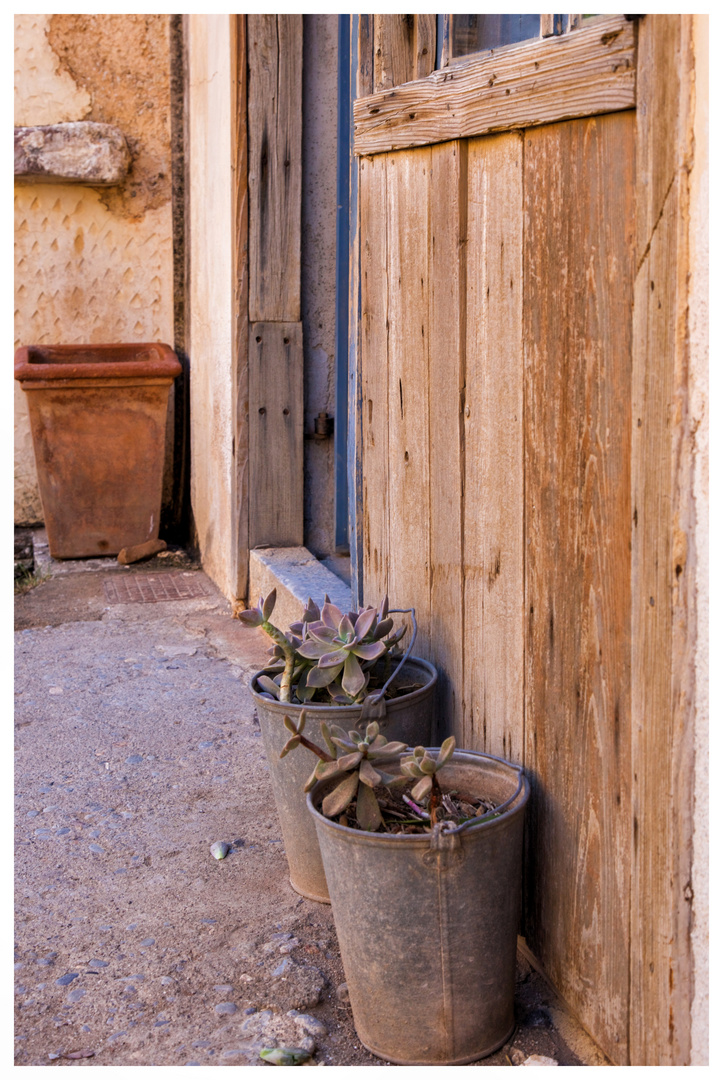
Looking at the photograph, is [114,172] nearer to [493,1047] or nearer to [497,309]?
[497,309]

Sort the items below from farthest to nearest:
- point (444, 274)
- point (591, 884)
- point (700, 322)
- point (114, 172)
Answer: point (114, 172) < point (444, 274) < point (591, 884) < point (700, 322)

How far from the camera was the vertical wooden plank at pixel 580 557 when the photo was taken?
1.59m

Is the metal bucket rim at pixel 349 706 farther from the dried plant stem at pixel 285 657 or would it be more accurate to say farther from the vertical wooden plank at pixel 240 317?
the vertical wooden plank at pixel 240 317

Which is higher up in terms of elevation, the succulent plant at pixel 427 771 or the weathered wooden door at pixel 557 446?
the weathered wooden door at pixel 557 446

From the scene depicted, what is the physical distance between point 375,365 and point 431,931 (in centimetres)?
134

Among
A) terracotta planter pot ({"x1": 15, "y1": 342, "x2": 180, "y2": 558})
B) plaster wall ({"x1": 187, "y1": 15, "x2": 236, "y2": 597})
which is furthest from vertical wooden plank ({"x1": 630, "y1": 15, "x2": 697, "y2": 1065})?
terracotta planter pot ({"x1": 15, "y1": 342, "x2": 180, "y2": 558})

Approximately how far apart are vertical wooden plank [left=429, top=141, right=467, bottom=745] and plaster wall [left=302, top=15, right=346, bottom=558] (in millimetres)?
2114

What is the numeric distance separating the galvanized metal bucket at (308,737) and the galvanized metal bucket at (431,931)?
0.34 meters

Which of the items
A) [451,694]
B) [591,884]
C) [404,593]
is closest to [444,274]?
[404,593]

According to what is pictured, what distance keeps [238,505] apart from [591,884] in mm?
2847

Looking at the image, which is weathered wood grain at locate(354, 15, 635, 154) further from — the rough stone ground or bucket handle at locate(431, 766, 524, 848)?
the rough stone ground

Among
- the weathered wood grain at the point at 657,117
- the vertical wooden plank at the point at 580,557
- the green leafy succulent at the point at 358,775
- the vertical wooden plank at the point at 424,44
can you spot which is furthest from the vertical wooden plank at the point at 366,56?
the green leafy succulent at the point at 358,775

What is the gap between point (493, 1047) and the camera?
1.75 metres
